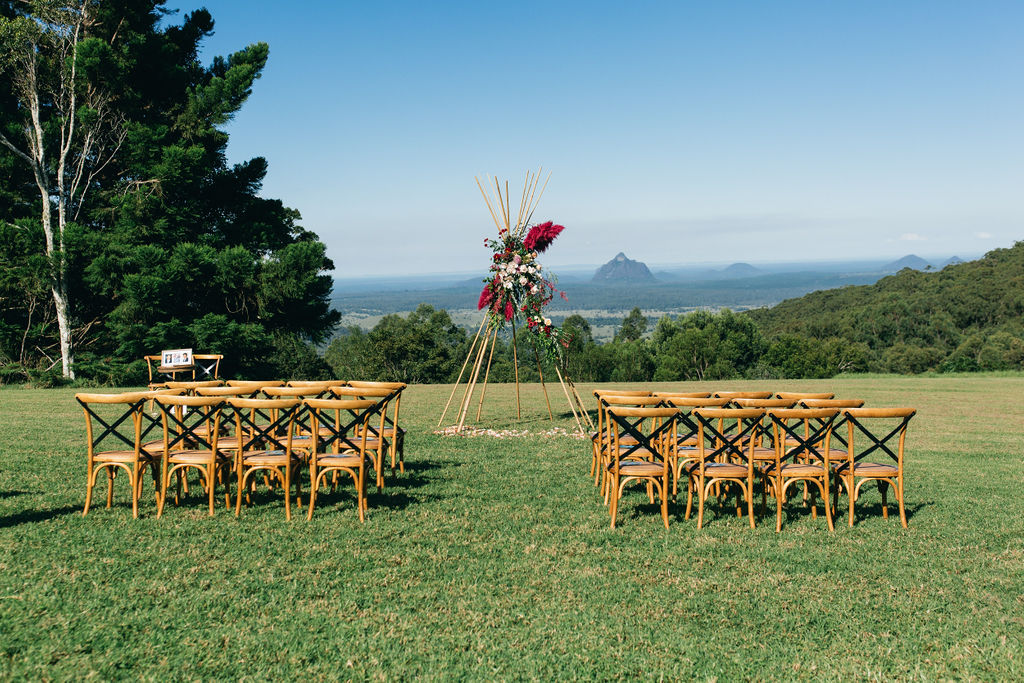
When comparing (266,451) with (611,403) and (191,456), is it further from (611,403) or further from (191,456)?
(611,403)

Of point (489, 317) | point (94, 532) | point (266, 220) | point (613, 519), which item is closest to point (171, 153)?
point (266, 220)

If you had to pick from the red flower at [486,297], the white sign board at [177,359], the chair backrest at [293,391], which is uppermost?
the red flower at [486,297]

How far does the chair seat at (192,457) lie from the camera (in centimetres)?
681

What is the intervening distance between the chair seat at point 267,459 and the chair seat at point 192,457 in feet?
0.78

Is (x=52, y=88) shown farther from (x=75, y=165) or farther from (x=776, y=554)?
(x=776, y=554)

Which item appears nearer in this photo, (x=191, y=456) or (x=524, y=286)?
(x=191, y=456)

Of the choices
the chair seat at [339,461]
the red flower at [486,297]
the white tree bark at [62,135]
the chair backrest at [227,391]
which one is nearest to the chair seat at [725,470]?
the chair seat at [339,461]

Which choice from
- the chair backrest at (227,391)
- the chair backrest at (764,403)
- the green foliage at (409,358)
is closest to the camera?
the chair backrest at (764,403)

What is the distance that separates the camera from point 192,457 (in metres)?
6.94

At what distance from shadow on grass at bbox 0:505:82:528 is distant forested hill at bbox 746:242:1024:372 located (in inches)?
2351

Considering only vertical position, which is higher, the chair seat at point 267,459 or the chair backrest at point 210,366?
the chair backrest at point 210,366

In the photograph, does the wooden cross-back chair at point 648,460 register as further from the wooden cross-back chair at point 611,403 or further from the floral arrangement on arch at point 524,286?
the floral arrangement on arch at point 524,286

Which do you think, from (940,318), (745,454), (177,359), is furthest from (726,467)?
(940,318)

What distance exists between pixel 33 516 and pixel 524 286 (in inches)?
322
